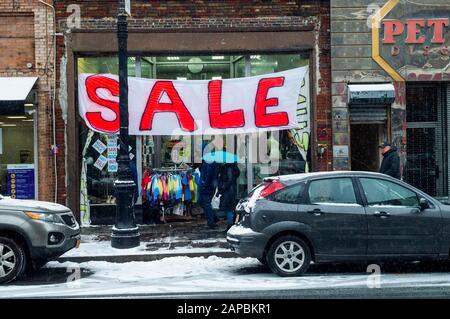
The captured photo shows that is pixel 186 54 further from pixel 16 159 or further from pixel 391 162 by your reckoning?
pixel 391 162

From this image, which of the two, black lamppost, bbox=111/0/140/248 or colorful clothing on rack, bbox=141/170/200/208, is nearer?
black lamppost, bbox=111/0/140/248

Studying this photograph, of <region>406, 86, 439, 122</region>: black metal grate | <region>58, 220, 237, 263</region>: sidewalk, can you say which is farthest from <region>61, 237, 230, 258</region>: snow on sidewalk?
<region>406, 86, 439, 122</region>: black metal grate

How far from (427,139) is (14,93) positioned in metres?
10.2

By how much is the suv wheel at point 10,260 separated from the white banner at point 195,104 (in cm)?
565

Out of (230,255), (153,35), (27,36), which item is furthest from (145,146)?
(230,255)

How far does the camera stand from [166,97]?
13859 mm

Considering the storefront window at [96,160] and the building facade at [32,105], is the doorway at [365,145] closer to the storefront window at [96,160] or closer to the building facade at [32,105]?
the storefront window at [96,160]

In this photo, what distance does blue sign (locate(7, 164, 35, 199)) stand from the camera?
13742 millimetres

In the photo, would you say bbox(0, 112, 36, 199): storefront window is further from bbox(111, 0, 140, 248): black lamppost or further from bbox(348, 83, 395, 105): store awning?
bbox(348, 83, 395, 105): store awning

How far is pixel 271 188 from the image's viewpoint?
8859 millimetres

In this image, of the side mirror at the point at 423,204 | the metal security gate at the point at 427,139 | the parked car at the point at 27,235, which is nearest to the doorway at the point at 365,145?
the metal security gate at the point at 427,139

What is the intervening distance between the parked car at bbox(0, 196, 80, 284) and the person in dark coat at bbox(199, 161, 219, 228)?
4.55 m

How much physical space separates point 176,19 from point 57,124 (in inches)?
153

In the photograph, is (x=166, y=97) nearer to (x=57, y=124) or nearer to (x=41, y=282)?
(x=57, y=124)
